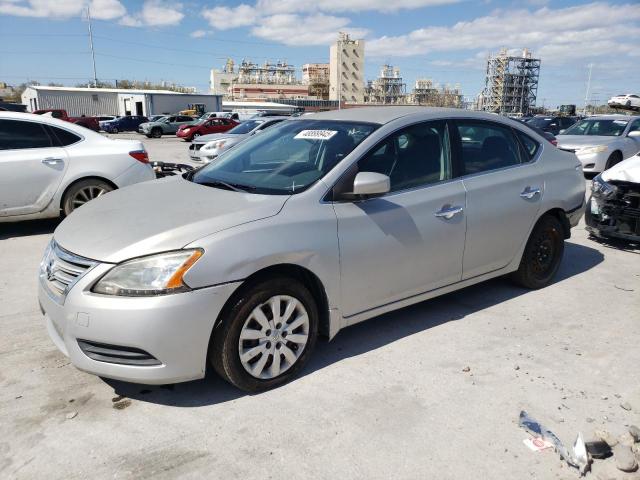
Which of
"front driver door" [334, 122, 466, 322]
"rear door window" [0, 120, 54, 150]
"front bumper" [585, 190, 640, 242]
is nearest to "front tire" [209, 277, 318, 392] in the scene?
"front driver door" [334, 122, 466, 322]

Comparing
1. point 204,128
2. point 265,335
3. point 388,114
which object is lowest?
point 204,128

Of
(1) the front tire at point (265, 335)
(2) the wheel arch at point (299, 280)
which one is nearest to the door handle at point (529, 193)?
(2) the wheel arch at point (299, 280)

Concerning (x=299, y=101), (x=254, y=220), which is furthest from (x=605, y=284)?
(x=299, y=101)

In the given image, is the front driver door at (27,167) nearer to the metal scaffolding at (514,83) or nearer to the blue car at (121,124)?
the blue car at (121,124)

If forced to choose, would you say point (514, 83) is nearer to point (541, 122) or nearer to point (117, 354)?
point (541, 122)

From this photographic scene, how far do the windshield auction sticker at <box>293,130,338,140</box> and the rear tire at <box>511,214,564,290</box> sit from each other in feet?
7.04

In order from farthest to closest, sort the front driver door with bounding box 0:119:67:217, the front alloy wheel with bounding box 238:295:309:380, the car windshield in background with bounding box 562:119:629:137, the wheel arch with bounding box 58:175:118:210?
the car windshield in background with bounding box 562:119:629:137 → the wheel arch with bounding box 58:175:118:210 → the front driver door with bounding box 0:119:67:217 → the front alloy wheel with bounding box 238:295:309:380

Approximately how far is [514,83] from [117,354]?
114m

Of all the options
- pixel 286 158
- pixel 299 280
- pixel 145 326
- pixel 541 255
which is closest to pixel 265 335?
pixel 299 280

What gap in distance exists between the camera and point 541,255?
4715mm

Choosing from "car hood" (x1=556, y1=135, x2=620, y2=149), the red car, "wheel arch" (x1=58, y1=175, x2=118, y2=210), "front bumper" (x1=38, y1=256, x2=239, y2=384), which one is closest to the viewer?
"front bumper" (x1=38, y1=256, x2=239, y2=384)

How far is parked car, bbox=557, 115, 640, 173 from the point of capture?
39.1 ft

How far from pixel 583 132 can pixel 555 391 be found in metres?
12.4

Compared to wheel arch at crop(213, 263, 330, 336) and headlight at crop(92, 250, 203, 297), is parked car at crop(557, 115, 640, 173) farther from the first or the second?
headlight at crop(92, 250, 203, 297)
